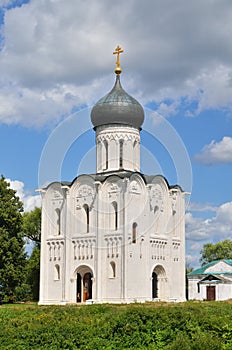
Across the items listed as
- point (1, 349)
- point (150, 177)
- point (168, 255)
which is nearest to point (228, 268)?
point (168, 255)

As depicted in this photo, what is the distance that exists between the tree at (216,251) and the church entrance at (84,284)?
23.5 meters

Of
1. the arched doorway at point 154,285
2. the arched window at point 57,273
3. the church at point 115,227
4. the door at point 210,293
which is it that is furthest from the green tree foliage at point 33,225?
the arched doorway at point 154,285

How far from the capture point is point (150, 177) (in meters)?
32.5

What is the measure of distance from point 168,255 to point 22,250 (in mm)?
8547

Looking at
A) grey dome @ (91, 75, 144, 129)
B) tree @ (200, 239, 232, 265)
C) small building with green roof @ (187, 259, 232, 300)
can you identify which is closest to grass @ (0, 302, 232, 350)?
grey dome @ (91, 75, 144, 129)

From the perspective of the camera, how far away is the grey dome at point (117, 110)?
33156mm

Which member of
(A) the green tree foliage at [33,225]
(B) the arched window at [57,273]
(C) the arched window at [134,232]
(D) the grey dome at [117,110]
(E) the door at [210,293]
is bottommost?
(E) the door at [210,293]

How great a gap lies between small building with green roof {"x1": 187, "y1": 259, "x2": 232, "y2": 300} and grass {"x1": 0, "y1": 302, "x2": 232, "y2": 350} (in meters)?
19.0

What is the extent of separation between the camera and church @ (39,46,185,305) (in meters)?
30.5

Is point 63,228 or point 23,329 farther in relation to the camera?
point 63,228

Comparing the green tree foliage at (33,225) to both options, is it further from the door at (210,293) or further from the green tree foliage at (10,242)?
the door at (210,293)

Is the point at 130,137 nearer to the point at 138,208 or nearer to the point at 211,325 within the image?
the point at 138,208

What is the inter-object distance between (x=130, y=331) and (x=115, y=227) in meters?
13.4

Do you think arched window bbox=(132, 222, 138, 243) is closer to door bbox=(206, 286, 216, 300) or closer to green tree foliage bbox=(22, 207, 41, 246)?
door bbox=(206, 286, 216, 300)
